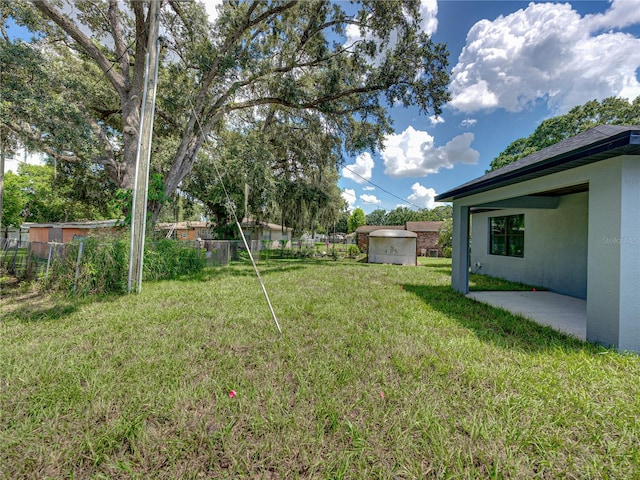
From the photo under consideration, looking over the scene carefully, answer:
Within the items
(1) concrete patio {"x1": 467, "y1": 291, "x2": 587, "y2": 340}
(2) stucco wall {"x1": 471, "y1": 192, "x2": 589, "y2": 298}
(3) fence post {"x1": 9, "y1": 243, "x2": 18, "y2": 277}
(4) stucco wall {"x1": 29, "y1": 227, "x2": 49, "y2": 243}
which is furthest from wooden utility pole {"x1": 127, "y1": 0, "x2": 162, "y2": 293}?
(4) stucco wall {"x1": 29, "y1": 227, "x2": 49, "y2": 243}

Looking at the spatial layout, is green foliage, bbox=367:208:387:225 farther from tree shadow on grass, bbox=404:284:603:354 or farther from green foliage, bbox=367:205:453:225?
tree shadow on grass, bbox=404:284:603:354

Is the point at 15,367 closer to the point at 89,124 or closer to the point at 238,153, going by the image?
the point at 89,124

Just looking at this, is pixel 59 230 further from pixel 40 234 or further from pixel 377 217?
pixel 377 217

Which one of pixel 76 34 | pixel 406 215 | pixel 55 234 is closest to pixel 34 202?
pixel 55 234

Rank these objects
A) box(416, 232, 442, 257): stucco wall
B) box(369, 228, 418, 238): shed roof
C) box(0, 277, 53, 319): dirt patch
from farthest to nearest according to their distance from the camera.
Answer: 1. box(416, 232, 442, 257): stucco wall
2. box(369, 228, 418, 238): shed roof
3. box(0, 277, 53, 319): dirt patch

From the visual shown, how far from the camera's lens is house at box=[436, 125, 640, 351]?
3.01m

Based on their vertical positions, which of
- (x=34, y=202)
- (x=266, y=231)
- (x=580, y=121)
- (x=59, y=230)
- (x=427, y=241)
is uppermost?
(x=580, y=121)

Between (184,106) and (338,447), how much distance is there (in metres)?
10.4

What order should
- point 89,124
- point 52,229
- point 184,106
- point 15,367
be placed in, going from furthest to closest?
point 52,229 → point 184,106 → point 89,124 → point 15,367

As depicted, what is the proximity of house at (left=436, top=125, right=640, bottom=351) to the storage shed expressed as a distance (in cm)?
Answer: 638

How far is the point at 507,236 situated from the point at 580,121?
1818 centimetres

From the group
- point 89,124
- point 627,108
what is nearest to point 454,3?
point 89,124

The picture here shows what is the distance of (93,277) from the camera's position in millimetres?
5309

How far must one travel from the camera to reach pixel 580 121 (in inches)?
712
